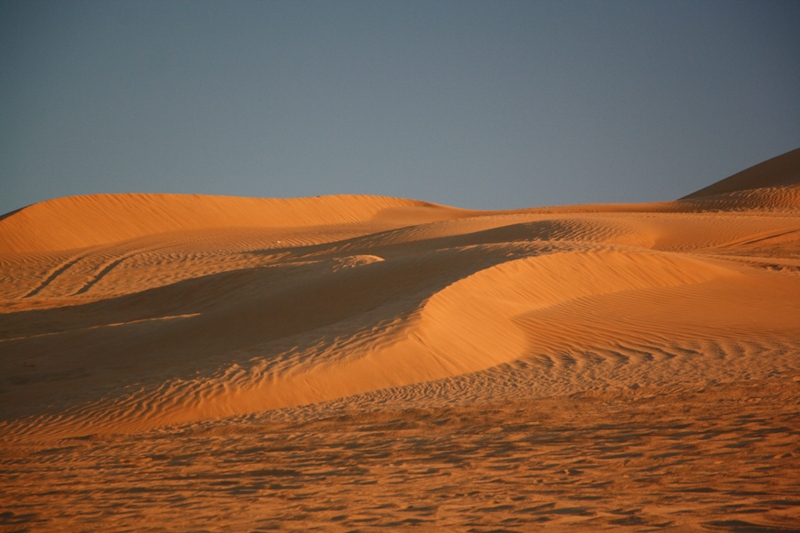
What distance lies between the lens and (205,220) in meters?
41.4

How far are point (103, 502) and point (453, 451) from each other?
2.65m

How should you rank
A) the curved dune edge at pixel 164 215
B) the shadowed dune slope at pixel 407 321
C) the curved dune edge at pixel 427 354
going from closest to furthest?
the curved dune edge at pixel 427 354 < the shadowed dune slope at pixel 407 321 < the curved dune edge at pixel 164 215

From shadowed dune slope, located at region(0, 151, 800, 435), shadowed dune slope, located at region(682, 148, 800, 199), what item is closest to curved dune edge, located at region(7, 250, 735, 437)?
shadowed dune slope, located at region(0, 151, 800, 435)

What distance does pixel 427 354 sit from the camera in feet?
33.3

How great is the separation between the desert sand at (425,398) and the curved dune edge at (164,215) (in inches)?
565

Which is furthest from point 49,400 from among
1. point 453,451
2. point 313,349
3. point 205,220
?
point 205,220

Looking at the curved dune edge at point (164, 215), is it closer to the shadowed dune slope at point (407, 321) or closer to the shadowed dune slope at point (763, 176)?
the shadowed dune slope at point (407, 321)

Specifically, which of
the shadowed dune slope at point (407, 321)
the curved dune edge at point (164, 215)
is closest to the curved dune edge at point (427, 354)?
the shadowed dune slope at point (407, 321)

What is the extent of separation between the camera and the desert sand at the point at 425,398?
14.0 feet

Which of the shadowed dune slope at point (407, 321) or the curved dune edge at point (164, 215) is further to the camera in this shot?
the curved dune edge at point (164, 215)

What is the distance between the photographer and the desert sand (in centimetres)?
427

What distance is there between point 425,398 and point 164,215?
35.4 metres

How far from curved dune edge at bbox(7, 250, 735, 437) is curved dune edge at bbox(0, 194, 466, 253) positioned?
26685 millimetres

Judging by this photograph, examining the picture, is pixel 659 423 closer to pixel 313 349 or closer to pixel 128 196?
pixel 313 349
